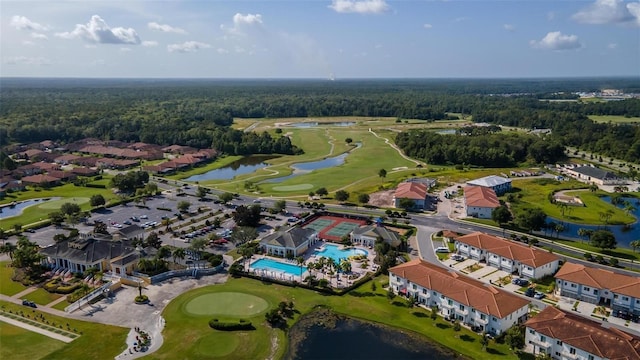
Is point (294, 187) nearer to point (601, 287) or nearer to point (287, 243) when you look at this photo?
point (287, 243)

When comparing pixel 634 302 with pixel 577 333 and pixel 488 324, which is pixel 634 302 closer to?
pixel 577 333

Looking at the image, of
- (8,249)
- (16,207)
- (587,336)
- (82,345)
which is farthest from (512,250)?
(16,207)

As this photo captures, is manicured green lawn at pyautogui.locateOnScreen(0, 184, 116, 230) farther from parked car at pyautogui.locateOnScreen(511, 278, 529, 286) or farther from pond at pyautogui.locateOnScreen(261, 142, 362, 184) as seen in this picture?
parked car at pyautogui.locateOnScreen(511, 278, 529, 286)

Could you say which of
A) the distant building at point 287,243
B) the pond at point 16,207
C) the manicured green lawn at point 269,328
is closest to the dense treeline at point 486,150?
the distant building at point 287,243

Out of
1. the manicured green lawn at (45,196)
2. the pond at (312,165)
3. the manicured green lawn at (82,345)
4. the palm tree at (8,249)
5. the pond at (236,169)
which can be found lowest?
the pond at (236,169)

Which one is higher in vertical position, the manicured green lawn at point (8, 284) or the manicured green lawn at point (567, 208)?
the manicured green lawn at point (567, 208)

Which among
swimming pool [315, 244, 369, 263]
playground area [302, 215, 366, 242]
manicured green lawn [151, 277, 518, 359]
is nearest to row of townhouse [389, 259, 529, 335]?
manicured green lawn [151, 277, 518, 359]

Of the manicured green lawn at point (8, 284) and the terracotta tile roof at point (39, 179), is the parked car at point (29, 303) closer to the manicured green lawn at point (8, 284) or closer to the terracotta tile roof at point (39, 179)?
the manicured green lawn at point (8, 284)
